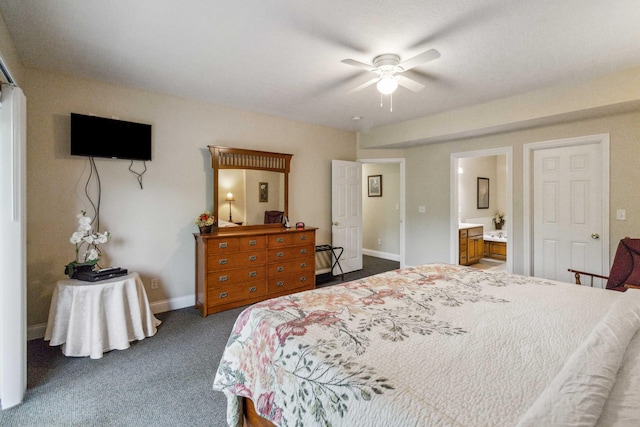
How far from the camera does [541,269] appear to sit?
Result: 155 inches

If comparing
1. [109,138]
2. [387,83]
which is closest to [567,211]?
[387,83]

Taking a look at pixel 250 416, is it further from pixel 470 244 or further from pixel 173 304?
pixel 470 244

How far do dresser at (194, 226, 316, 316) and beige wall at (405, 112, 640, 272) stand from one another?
207cm

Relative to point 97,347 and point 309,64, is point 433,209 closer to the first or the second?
point 309,64

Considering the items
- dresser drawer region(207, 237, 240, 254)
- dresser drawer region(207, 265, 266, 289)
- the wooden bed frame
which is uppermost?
dresser drawer region(207, 237, 240, 254)

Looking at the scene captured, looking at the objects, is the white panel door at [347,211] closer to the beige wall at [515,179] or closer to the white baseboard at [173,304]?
the beige wall at [515,179]

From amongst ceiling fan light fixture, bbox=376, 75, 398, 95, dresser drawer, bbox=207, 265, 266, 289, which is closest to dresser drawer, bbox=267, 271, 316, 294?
dresser drawer, bbox=207, 265, 266, 289

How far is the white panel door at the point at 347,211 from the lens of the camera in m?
5.06

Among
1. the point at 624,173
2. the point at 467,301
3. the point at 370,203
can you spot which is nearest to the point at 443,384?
the point at 467,301

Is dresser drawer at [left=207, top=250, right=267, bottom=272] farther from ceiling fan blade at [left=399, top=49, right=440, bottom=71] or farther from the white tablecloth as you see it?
ceiling fan blade at [left=399, top=49, right=440, bottom=71]

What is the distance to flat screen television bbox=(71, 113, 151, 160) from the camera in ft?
9.55

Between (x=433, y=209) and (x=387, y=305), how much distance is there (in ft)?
12.2

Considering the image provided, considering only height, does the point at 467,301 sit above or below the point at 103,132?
below

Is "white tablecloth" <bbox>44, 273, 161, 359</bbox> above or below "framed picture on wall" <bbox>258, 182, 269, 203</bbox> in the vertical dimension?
below
